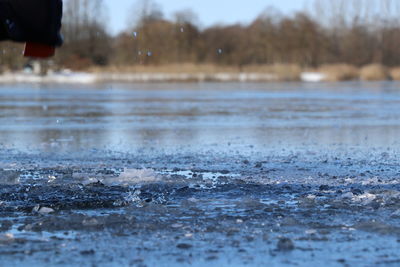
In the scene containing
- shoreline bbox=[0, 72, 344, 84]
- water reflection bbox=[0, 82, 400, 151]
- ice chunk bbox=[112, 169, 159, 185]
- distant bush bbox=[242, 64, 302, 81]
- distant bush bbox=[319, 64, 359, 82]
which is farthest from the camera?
distant bush bbox=[242, 64, 302, 81]

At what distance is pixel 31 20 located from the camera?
444 cm

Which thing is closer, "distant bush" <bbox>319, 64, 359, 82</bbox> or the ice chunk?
the ice chunk

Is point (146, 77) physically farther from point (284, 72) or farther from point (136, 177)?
point (136, 177)

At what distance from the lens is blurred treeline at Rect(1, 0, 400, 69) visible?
184 feet

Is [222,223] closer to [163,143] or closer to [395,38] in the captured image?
[163,143]

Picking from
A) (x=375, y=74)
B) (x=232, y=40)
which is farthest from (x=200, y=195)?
(x=232, y=40)

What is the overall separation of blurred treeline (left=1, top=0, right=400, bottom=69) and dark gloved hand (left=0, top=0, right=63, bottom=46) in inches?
1867

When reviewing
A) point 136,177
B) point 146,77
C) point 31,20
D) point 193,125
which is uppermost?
point 31,20

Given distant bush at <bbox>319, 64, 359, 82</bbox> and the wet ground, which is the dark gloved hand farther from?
distant bush at <bbox>319, 64, 359, 82</bbox>

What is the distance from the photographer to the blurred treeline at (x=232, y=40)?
56125 mm

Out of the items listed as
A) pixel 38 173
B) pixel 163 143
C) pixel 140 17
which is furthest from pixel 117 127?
pixel 140 17

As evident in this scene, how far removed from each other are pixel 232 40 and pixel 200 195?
75.2 meters

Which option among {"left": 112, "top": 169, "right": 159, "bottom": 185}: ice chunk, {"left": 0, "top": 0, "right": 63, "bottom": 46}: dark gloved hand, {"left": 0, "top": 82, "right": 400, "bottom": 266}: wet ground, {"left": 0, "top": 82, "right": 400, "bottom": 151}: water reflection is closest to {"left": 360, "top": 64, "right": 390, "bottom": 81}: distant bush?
{"left": 0, "top": 82, "right": 400, "bottom": 151}: water reflection

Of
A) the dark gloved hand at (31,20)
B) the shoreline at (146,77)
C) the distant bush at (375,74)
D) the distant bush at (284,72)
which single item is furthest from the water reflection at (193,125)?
the distant bush at (284,72)
